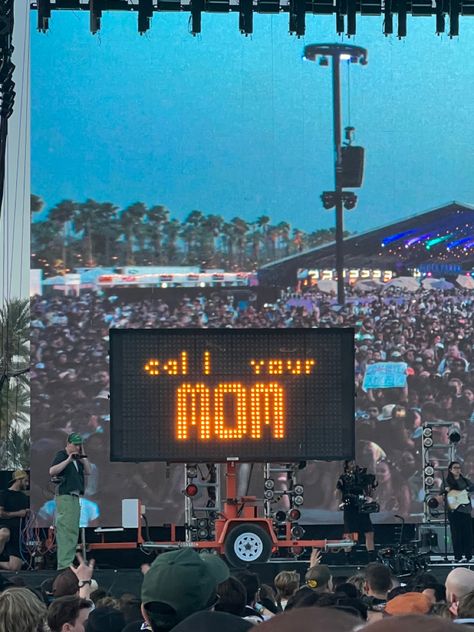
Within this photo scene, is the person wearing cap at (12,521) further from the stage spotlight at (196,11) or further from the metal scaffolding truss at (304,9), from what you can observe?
the stage spotlight at (196,11)

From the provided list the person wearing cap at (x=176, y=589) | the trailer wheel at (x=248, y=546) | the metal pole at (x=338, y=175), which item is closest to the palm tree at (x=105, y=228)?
the metal pole at (x=338, y=175)

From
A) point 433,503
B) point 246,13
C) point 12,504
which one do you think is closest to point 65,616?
point 246,13

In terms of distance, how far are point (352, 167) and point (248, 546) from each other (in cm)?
850

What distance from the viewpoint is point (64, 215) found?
68.6 feet

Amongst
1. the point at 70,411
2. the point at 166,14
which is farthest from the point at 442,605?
the point at 166,14

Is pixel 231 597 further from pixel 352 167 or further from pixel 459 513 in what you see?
pixel 352 167

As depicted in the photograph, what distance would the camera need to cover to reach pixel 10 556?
15.8m

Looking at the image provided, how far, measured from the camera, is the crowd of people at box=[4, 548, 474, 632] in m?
1.69

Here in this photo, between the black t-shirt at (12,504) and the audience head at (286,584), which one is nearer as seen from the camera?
the audience head at (286,584)

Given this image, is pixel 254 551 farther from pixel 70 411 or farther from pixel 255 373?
pixel 70 411

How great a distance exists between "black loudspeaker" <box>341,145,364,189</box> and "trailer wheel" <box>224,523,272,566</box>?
8.11m

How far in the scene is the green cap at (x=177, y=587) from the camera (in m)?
3.05

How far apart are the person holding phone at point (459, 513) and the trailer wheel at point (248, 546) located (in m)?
2.95

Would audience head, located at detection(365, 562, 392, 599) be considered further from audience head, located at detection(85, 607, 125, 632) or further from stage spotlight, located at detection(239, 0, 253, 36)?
stage spotlight, located at detection(239, 0, 253, 36)
